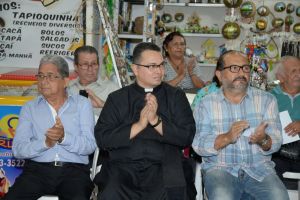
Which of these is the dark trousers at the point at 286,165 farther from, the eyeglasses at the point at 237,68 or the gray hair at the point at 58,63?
the gray hair at the point at 58,63

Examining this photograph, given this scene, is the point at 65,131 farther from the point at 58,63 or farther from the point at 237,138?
the point at 237,138

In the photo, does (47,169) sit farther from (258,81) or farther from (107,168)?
(258,81)

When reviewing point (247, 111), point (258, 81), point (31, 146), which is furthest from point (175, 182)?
point (258, 81)

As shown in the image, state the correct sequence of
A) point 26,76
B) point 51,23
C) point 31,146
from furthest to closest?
point 51,23 < point 26,76 < point 31,146

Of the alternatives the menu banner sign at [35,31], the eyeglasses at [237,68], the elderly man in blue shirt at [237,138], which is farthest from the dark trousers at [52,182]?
the menu banner sign at [35,31]

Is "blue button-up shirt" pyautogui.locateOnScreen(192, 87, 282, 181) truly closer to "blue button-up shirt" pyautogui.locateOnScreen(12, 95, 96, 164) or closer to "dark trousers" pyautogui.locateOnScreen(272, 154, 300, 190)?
"dark trousers" pyautogui.locateOnScreen(272, 154, 300, 190)

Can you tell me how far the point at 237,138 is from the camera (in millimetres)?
2852

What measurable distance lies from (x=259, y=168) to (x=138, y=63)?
102cm

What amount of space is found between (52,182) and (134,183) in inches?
21.1

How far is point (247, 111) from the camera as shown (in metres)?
3.01

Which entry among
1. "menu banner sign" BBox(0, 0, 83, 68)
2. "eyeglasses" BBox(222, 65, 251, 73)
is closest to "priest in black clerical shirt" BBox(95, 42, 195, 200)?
"eyeglasses" BBox(222, 65, 251, 73)

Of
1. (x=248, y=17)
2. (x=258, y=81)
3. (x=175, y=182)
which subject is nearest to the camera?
(x=175, y=182)

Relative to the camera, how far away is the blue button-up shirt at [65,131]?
2926 millimetres

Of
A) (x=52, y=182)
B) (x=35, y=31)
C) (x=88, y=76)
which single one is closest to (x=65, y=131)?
(x=52, y=182)
